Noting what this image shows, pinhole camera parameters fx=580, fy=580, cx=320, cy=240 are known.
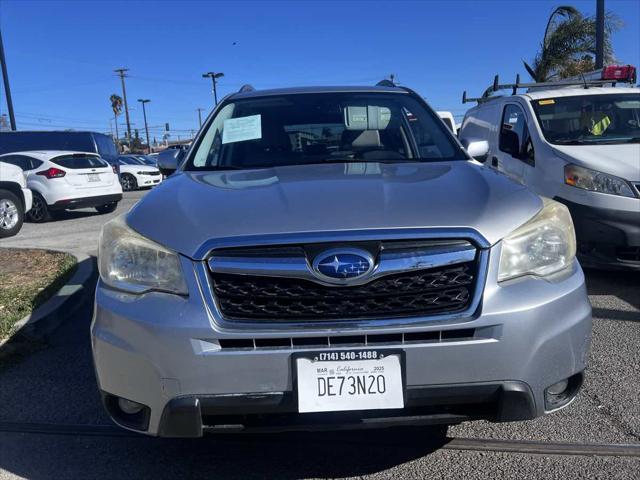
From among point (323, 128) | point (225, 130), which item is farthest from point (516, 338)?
point (225, 130)

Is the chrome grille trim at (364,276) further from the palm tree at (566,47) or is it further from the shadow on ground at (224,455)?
the palm tree at (566,47)

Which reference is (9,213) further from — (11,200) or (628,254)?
(628,254)

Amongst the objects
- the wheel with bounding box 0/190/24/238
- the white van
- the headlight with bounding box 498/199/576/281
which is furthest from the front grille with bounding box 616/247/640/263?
the wheel with bounding box 0/190/24/238

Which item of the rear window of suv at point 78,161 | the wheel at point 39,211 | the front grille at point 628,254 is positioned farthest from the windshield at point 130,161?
the front grille at point 628,254

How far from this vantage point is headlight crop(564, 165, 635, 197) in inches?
197

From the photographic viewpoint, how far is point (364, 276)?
6.93 ft

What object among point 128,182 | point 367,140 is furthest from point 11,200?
point 128,182

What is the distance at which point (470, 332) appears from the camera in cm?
211

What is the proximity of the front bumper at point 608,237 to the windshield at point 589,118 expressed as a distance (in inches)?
47.7

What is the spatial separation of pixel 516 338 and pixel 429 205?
599 mm

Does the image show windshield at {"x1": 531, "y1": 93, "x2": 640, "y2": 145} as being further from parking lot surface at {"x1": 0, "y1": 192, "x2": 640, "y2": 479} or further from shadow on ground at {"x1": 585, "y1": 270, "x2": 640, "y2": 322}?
parking lot surface at {"x1": 0, "y1": 192, "x2": 640, "y2": 479}

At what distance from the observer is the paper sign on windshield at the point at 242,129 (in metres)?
3.61

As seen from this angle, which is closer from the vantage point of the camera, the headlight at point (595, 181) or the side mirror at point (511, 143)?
the headlight at point (595, 181)

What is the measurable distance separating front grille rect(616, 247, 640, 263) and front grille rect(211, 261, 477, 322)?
11.3 ft
